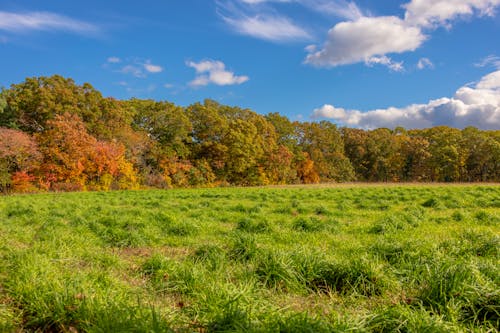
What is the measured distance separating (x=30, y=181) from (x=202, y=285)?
34617mm

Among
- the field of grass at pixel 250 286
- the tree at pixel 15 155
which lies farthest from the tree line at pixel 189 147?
the field of grass at pixel 250 286

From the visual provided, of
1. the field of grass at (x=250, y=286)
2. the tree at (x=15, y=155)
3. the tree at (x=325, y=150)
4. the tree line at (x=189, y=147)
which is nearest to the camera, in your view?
the field of grass at (x=250, y=286)

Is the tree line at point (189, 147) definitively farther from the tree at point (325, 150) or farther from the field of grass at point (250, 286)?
the field of grass at point (250, 286)

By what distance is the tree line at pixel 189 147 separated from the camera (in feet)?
A: 104

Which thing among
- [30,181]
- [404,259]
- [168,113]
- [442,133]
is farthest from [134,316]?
[442,133]

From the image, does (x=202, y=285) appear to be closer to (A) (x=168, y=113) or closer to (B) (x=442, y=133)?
(A) (x=168, y=113)

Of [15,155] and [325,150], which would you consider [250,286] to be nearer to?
[15,155]

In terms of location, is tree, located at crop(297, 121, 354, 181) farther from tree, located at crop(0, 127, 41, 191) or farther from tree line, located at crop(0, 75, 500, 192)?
tree, located at crop(0, 127, 41, 191)

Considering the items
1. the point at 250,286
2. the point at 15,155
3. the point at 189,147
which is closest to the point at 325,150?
the point at 189,147

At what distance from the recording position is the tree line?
3181cm

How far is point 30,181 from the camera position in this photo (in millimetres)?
30203

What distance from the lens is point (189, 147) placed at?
4534 cm

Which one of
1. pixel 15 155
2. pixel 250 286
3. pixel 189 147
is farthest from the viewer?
pixel 189 147

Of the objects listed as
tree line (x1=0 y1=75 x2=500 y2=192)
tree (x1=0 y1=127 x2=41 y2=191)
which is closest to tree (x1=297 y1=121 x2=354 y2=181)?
tree line (x1=0 y1=75 x2=500 y2=192)
